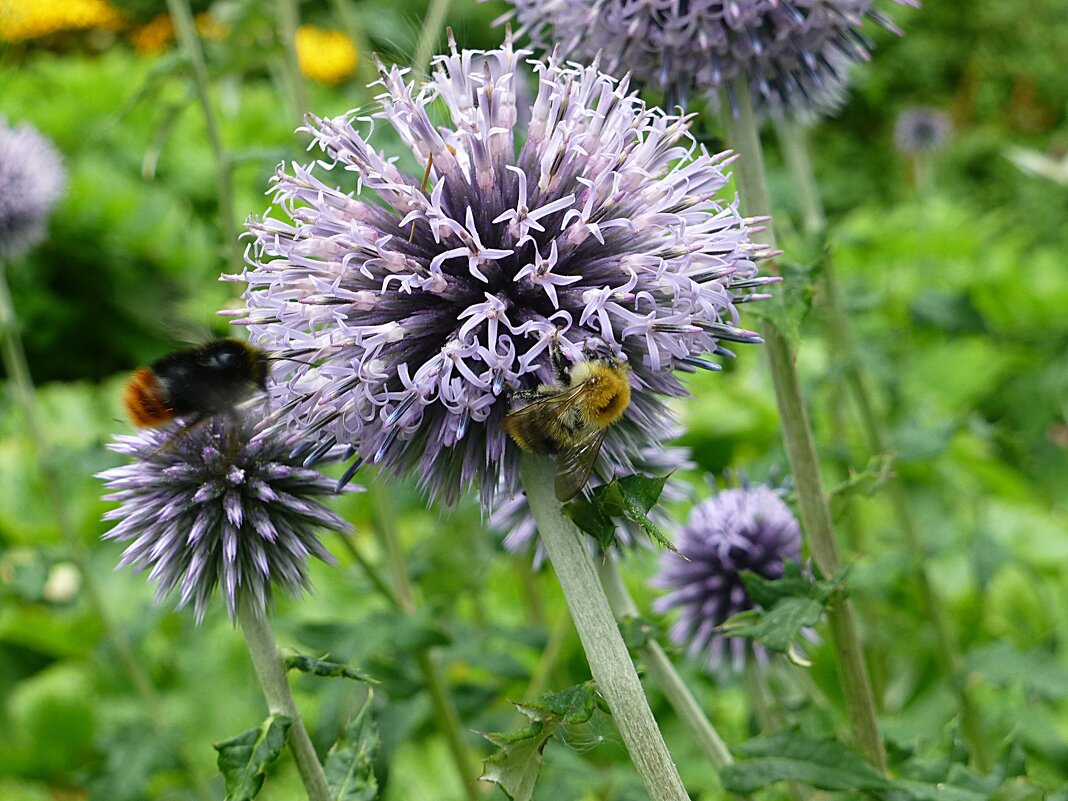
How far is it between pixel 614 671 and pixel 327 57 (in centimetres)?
1021

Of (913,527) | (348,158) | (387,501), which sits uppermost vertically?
(348,158)

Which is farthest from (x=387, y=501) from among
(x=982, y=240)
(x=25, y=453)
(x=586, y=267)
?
(x=982, y=240)

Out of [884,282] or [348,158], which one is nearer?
[348,158]

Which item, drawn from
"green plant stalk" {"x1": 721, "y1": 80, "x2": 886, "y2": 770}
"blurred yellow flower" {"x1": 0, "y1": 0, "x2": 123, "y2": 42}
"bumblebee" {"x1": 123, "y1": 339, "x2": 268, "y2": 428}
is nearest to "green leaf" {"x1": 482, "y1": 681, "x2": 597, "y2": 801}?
"bumblebee" {"x1": 123, "y1": 339, "x2": 268, "y2": 428}

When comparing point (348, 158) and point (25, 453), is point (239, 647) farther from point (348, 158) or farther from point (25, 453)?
point (348, 158)

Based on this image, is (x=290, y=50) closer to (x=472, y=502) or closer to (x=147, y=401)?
(x=472, y=502)

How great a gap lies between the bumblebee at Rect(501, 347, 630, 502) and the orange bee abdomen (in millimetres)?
542

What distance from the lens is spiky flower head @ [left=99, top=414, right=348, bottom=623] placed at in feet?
5.03

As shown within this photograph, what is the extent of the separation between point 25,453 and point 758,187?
16.0 feet

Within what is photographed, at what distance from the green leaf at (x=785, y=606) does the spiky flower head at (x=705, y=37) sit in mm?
861

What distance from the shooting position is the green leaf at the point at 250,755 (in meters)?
1.34

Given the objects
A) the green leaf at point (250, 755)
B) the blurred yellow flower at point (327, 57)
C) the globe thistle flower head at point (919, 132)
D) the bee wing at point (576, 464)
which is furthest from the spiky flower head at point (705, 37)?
the blurred yellow flower at point (327, 57)

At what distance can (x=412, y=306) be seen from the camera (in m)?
1.39

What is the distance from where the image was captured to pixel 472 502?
7.74 ft
